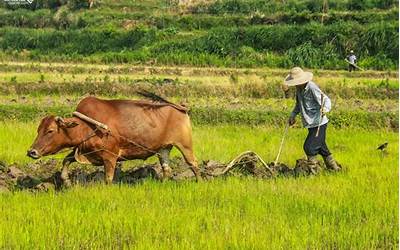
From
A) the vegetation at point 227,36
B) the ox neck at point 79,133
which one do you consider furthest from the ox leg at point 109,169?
the vegetation at point 227,36

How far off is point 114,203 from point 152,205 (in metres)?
0.34

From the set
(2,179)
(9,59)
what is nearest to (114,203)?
(2,179)

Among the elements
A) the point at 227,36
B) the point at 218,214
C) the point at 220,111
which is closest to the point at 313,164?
the point at 218,214

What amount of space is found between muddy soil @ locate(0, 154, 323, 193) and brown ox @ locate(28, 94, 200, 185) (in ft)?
0.91

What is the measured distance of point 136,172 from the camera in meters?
7.01

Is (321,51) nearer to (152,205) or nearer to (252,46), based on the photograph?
(252,46)

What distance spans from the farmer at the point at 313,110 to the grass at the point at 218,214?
387 mm

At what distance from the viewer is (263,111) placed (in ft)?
38.8

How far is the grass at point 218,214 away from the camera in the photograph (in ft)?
14.1

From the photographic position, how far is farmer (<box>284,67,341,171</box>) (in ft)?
22.8

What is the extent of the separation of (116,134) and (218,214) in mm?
1744

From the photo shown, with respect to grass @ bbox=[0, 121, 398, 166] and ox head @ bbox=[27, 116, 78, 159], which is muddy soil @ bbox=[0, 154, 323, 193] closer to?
ox head @ bbox=[27, 116, 78, 159]

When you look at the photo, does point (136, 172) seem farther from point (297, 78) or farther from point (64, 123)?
point (297, 78)

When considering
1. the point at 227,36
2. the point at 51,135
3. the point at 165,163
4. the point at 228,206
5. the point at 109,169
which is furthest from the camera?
the point at 227,36
